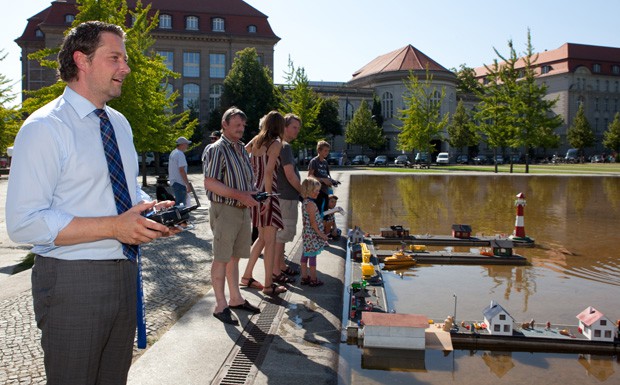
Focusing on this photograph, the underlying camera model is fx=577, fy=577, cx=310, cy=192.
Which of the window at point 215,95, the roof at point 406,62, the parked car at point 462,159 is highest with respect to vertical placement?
the roof at point 406,62

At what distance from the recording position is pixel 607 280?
8.41 meters

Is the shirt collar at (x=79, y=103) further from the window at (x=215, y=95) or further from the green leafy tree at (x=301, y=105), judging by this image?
the window at (x=215, y=95)

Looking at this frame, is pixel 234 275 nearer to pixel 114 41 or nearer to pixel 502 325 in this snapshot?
pixel 502 325

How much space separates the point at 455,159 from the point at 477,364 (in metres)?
75.9

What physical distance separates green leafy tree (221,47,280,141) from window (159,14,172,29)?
11006 mm

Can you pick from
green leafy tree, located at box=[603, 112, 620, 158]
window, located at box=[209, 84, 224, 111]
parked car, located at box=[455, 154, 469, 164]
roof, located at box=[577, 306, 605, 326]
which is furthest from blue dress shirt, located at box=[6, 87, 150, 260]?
green leafy tree, located at box=[603, 112, 620, 158]

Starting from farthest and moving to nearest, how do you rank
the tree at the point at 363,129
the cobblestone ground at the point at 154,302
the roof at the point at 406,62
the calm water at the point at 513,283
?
1. the roof at the point at 406,62
2. the tree at the point at 363,129
3. the calm water at the point at 513,283
4. the cobblestone ground at the point at 154,302

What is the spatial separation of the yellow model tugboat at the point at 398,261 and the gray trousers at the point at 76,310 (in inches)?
276

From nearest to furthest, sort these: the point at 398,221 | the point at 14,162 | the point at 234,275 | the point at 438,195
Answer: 1. the point at 14,162
2. the point at 234,275
3. the point at 398,221
4. the point at 438,195

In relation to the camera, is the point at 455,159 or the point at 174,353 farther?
the point at 455,159

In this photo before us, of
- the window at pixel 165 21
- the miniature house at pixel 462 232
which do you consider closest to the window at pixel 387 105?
the window at pixel 165 21

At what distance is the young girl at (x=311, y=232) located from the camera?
713 centimetres

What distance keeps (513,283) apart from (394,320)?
12.3 ft

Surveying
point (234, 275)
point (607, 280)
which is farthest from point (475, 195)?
point (234, 275)
